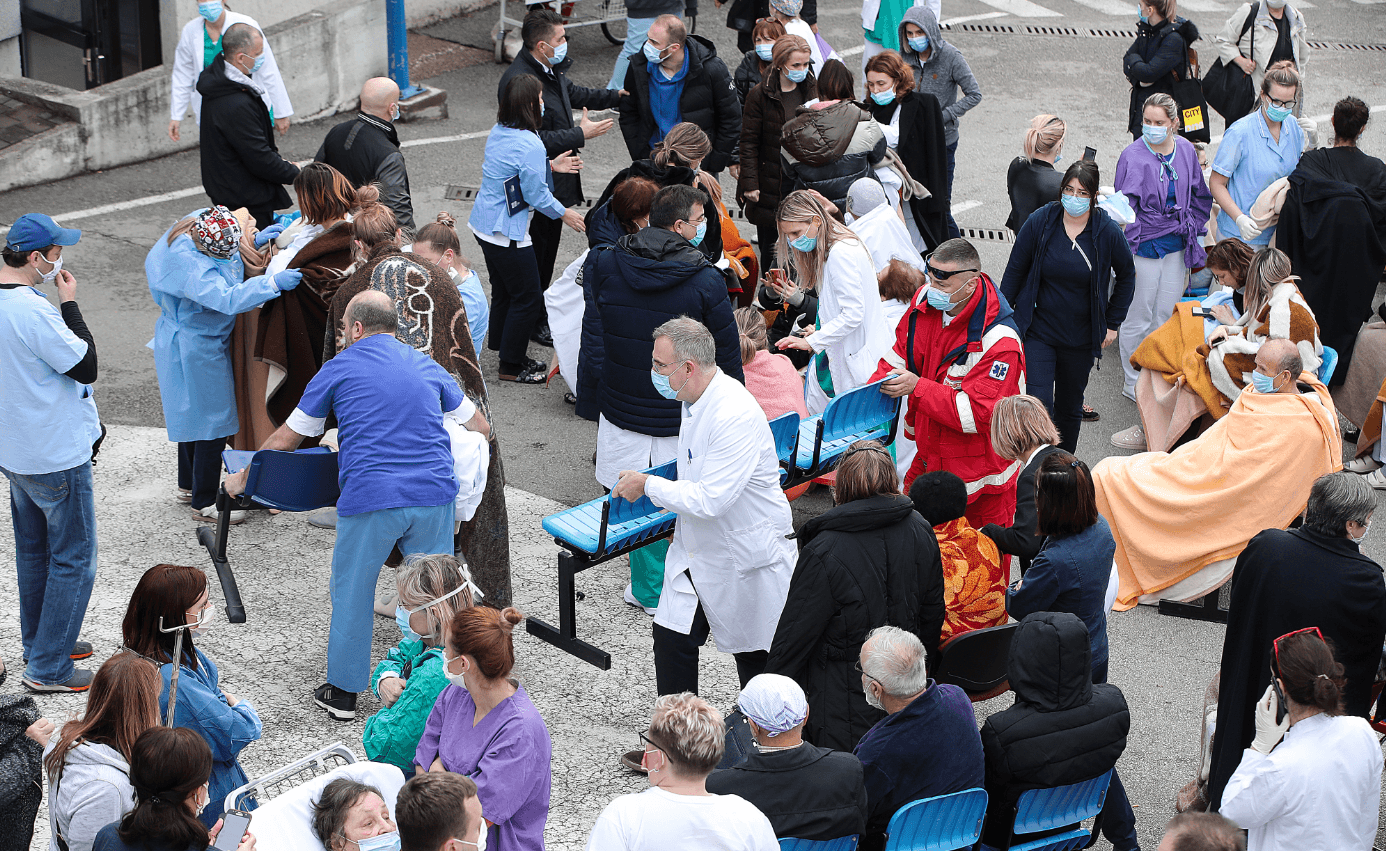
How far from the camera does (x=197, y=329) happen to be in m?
7.08

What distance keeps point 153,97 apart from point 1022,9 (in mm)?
10640

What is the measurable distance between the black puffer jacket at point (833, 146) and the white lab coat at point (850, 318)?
52.3 inches

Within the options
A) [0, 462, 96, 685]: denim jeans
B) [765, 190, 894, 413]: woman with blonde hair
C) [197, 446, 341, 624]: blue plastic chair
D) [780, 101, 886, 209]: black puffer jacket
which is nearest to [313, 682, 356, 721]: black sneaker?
[197, 446, 341, 624]: blue plastic chair

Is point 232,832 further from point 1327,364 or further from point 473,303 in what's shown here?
point 1327,364

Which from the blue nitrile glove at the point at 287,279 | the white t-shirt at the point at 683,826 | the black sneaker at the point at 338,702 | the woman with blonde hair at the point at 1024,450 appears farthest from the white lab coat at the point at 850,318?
the white t-shirt at the point at 683,826

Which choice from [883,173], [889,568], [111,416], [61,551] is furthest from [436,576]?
[883,173]

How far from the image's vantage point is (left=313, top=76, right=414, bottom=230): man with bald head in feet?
28.3

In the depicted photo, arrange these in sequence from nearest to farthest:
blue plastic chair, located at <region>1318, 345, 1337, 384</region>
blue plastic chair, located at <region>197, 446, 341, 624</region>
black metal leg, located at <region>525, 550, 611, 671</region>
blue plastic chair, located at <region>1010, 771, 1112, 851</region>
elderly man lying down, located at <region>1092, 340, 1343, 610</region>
A: 1. blue plastic chair, located at <region>1010, 771, 1112, 851</region>
2. blue plastic chair, located at <region>197, 446, 341, 624</region>
3. black metal leg, located at <region>525, 550, 611, 671</region>
4. elderly man lying down, located at <region>1092, 340, 1343, 610</region>
5. blue plastic chair, located at <region>1318, 345, 1337, 384</region>

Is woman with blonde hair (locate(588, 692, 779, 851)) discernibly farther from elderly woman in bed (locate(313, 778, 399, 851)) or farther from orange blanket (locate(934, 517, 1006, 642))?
orange blanket (locate(934, 517, 1006, 642))

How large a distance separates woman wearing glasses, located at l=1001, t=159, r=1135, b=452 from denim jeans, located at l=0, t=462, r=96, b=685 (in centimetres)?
496

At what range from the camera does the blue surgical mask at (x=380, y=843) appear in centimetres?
396

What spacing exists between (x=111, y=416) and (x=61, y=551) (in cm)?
279

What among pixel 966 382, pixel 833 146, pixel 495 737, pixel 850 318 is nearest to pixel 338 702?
pixel 495 737

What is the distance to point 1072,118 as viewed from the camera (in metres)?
14.4
